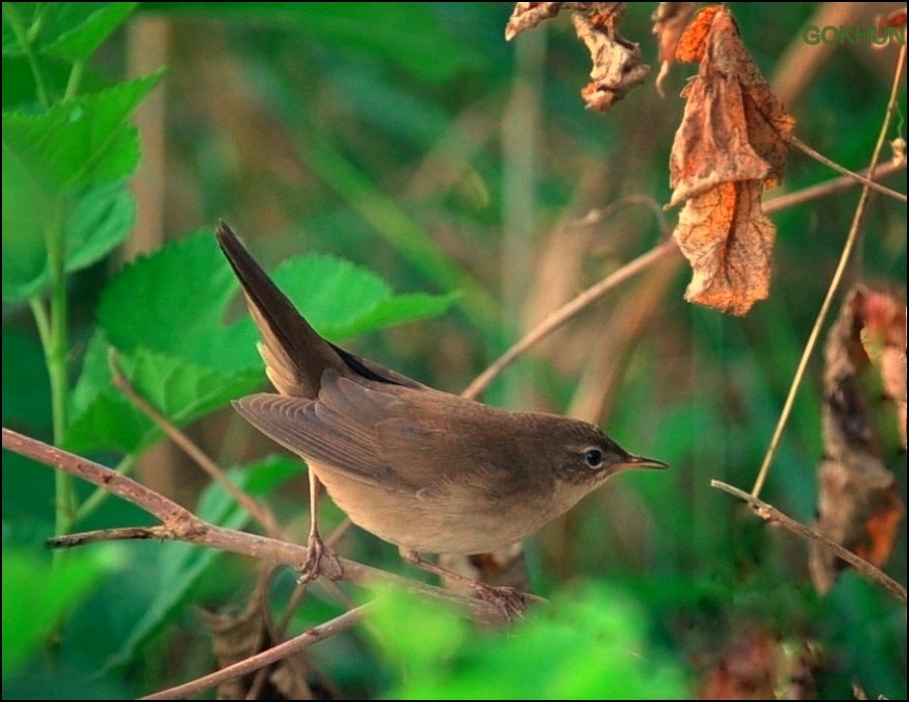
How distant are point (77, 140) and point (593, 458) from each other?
1360 mm

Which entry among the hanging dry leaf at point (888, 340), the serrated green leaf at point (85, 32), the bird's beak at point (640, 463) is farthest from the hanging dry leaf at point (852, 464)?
the serrated green leaf at point (85, 32)

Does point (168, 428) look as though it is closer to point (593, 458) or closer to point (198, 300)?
point (198, 300)

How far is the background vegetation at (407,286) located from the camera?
2.92 metres

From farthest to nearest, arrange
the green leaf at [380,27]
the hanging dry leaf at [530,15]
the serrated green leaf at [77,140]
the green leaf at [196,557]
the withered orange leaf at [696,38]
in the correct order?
the green leaf at [380,27], the green leaf at [196,557], the serrated green leaf at [77,140], the withered orange leaf at [696,38], the hanging dry leaf at [530,15]

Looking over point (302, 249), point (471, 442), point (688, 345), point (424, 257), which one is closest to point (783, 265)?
point (688, 345)

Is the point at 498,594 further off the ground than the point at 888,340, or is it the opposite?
the point at 888,340

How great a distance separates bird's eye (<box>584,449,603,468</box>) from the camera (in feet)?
10.3

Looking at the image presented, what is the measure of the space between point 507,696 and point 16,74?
9.56ft

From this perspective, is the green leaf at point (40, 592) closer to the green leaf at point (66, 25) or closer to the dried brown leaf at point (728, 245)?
the dried brown leaf at point (728, 245)

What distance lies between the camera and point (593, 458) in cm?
314

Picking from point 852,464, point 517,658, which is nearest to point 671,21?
point 852,464

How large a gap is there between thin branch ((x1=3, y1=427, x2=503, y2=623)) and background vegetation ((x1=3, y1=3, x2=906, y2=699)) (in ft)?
1.01

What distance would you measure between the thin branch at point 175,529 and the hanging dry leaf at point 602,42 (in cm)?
89

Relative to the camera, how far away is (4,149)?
105 inches
